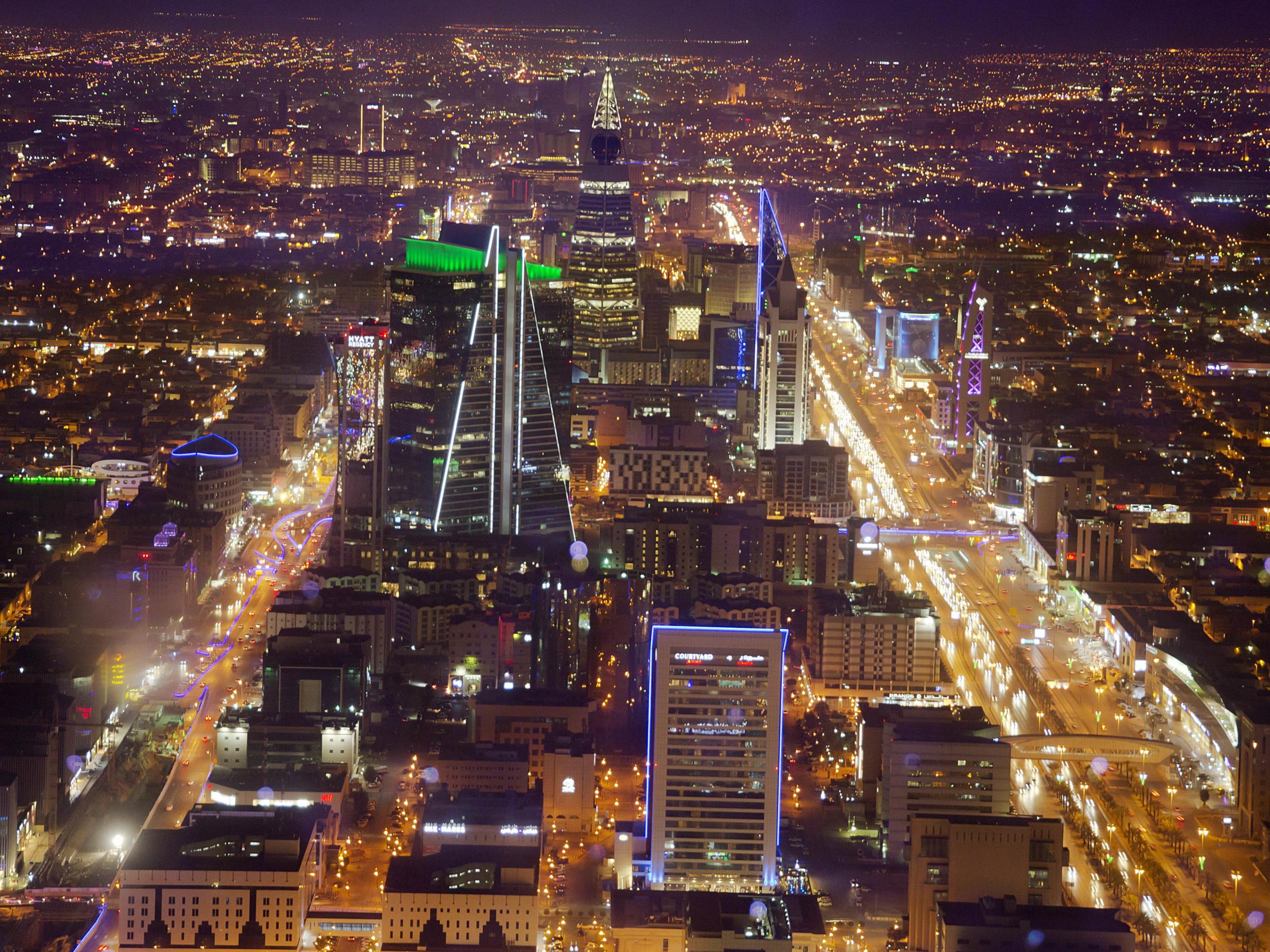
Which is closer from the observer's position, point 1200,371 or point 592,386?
point 592,386

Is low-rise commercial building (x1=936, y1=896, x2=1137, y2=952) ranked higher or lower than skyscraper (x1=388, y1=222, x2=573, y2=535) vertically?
lower

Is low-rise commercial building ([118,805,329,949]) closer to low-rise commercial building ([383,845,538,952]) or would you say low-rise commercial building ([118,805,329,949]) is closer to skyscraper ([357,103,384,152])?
low-rise commercial building ([383,845,538,952])

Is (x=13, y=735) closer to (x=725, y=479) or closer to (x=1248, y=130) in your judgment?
(x=725, y=479)

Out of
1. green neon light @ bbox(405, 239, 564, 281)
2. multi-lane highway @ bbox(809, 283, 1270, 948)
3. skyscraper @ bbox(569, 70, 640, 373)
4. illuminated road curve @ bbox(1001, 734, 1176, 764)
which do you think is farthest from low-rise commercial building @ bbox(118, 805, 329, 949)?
skyscraper @ bbox(569, 70, 640, 373)

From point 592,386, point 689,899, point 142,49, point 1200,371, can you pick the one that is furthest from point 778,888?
point 142,49

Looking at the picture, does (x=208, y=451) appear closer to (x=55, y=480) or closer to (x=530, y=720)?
(x=55, y=480)

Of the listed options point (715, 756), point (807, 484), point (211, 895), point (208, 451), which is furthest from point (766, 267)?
point (211, 895)
